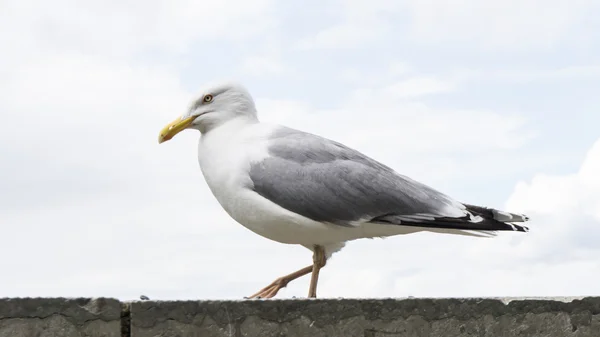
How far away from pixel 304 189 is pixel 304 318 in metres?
1.29

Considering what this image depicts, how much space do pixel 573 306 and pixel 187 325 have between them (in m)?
2.19

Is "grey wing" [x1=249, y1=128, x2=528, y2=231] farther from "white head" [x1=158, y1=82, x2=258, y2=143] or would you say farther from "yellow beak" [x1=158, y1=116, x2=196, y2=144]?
"yellow beak" [x1=158, y1=116, x2=196, y2=144]

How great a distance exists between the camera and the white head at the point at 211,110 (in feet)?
20.8

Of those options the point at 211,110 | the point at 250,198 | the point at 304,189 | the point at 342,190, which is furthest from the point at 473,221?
the point at 211,110

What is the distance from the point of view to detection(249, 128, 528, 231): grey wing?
581 centimetres

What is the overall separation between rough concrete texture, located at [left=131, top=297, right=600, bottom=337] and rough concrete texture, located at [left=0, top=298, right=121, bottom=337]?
0.16 meters

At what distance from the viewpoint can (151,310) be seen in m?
4.52

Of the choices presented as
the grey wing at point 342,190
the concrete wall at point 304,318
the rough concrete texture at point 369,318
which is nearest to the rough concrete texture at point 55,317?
the concrete wall at point 304,318

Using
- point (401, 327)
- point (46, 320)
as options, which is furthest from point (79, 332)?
point (401, 327)

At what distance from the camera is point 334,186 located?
234 inches

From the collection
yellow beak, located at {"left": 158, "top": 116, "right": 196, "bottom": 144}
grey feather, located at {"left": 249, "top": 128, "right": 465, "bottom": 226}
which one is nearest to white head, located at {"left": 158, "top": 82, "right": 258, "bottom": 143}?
yellow beak, located at {"left": 158, "top": 116, "right": 196, "bottom": 144}

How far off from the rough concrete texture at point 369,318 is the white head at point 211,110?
2.01 m

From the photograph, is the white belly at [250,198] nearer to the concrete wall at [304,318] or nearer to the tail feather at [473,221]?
the tail feather at [473,221]

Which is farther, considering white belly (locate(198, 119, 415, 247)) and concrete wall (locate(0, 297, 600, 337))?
white belly (locate(198, 119, 415, 247))
